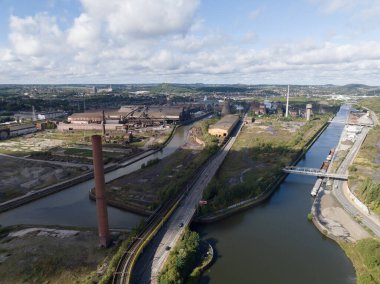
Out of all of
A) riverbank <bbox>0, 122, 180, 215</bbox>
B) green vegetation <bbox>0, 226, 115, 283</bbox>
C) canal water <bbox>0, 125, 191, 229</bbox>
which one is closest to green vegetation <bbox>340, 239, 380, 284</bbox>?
green vegetation <bbox>0, 226, 115, 283</bbox>

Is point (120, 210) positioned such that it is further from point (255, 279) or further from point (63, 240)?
point (255, 279)

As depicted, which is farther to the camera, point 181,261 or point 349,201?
point 349,201

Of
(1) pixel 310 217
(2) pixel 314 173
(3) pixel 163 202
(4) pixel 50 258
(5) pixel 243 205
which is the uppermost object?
(3) pixel 163 202

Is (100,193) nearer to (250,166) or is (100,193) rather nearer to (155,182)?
(155,182)

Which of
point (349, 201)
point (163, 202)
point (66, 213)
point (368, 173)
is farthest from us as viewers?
point (368, 173)

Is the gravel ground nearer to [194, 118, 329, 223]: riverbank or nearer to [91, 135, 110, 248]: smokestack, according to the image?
[194, 118, 329, 223]: riverbank

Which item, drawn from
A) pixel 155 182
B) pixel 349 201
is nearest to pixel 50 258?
pixel 155 182
